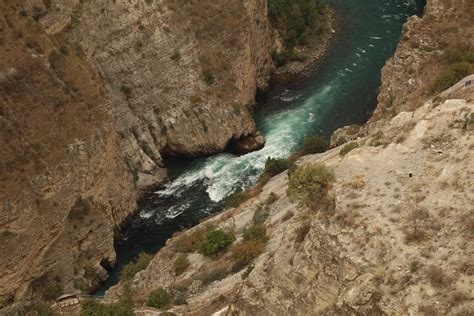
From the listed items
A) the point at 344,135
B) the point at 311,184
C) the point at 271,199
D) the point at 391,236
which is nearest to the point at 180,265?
the point at 271,199

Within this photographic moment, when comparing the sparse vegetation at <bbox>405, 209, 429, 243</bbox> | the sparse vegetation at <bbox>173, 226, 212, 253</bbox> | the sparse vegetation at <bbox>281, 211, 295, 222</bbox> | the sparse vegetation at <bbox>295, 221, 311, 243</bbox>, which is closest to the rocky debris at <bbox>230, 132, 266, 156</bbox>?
the sparse vegetation at <bbox>173, 226, 212, 253</bbox>

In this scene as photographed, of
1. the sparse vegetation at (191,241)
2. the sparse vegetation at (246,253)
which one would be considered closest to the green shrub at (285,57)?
the sparse vegetation at (191,241)

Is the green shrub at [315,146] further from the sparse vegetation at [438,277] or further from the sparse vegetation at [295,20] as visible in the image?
the sparse vegetation at [438,277]

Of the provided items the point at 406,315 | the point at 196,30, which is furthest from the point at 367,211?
the point at 196,30

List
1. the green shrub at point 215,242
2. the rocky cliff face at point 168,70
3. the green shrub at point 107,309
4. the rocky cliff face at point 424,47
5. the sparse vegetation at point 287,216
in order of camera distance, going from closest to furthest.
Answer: the green shrub at point 107,309
the sparse vegetation at point 287,216
the green shrub at point 215,242
the rocky cliff face at point 424,47
the rocky cliff face at point 168,70

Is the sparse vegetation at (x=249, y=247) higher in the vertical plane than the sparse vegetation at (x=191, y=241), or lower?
higher

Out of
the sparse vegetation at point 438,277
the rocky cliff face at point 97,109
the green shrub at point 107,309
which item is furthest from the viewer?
the rocky cliff face at point 97,109

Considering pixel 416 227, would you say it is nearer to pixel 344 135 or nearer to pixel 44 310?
pixel 44 310
